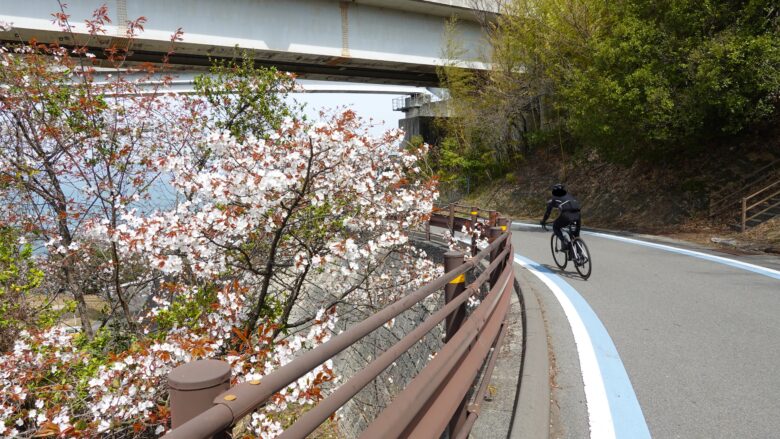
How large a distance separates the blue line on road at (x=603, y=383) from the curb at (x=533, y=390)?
35 cm

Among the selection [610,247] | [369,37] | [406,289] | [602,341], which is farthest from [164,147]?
[369,37]

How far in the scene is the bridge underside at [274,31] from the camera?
13211 mm

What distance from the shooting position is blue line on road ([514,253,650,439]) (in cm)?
315

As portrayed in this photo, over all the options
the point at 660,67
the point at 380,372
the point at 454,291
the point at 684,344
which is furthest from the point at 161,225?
the point at 660,67

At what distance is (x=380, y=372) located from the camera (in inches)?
67.2

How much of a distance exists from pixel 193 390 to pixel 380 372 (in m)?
0.72

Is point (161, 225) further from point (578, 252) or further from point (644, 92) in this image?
point (644, 92)

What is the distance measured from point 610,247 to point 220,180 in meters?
10.3

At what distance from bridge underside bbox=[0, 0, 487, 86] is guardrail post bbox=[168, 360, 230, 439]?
1212cm

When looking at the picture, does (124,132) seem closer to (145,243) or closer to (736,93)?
(145,243)

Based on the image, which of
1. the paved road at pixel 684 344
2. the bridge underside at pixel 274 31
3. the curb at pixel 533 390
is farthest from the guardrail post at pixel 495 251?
the bridge underside at pixel 274 31

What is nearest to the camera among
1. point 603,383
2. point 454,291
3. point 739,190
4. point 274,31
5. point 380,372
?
point 380,372

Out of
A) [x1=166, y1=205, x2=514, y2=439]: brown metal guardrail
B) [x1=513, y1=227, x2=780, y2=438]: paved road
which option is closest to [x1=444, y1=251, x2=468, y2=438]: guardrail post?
[x1=166, y1=205, x2=514, y2=439]: brown metal guardrail

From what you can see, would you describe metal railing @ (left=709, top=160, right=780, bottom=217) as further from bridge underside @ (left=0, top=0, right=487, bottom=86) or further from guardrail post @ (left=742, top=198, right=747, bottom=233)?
bridge underside @ (left=0, top=0, right=487, bottom=86)
